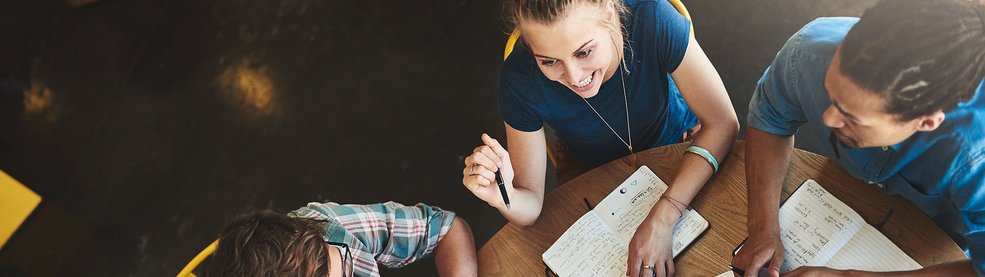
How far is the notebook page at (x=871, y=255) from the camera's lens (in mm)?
1336

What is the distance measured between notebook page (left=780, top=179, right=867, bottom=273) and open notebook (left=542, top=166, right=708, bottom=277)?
17cm

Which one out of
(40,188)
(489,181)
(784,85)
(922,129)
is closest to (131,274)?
(40,188)

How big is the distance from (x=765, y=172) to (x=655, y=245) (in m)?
0.27

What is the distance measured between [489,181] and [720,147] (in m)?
0.52

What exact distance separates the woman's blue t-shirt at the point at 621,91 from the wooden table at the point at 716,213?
14cm

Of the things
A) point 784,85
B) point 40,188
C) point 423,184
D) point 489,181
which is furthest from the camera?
point 40,188

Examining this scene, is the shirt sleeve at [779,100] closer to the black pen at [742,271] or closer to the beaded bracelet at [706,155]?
the beaded bracelet at [706,155]

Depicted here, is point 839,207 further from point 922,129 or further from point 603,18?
point 603,18

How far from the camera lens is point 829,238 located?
4.56 ft

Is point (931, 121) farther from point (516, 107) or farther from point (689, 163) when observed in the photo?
point (516, 107)

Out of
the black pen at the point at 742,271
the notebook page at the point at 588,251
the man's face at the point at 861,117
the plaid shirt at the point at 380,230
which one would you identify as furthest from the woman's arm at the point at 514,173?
the man's face at the point at 861,117

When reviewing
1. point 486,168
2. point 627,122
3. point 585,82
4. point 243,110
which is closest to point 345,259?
point 486,168

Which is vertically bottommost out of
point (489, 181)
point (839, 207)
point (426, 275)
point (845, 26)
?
point (426, 275)

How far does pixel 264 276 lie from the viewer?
1363 millimetres
